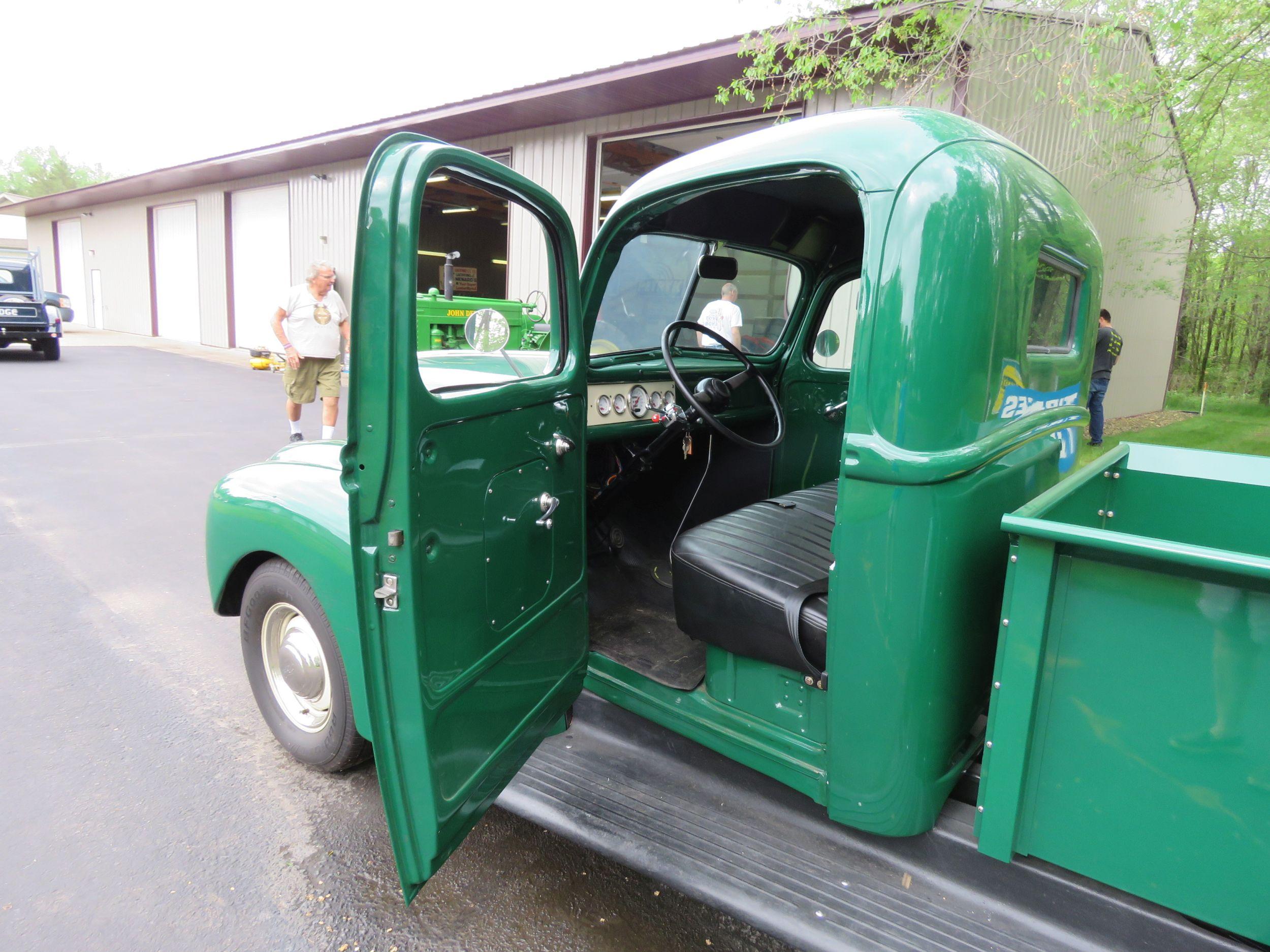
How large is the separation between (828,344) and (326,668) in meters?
2.55

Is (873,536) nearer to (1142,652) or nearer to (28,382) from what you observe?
(1142,652)

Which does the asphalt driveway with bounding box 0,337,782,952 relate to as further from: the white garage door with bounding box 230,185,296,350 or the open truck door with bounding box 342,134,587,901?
the white garage door with bounding box 230,185,296,350

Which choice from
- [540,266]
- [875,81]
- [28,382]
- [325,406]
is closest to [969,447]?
[875,81]

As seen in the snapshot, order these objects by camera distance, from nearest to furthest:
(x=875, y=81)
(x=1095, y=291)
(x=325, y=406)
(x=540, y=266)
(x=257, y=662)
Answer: (x=1095, y=291)
(x=257, y=662)
(x=875, y=81)
(x=325, y=406)
(x=540, y=266)

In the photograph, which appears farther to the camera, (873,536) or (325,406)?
(325,406)

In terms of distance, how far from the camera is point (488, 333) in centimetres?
221

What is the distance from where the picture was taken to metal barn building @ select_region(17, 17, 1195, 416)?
859 cm

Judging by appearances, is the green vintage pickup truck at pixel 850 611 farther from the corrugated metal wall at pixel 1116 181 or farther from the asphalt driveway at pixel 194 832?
the corrugated metal wall at pixel 1116 181

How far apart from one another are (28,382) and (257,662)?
1194 cm

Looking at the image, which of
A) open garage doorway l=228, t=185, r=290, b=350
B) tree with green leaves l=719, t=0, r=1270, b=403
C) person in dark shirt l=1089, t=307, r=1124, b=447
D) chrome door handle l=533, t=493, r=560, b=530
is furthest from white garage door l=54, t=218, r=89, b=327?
chrome door handle l=533, t=493, r=560, b=530

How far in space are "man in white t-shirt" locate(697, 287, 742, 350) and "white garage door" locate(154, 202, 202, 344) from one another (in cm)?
2095

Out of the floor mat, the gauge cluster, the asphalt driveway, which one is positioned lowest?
the asphalt driveway

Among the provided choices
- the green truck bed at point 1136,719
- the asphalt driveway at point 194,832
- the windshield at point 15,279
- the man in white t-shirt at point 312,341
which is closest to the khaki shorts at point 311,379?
the man in white t-shirt at point 312,341

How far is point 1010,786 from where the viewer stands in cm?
165
